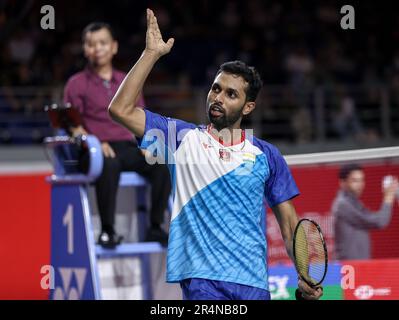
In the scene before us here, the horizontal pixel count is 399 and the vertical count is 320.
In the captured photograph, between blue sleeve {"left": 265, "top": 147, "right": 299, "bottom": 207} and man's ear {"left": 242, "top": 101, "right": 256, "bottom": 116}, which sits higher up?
man's ear {"left": 242, "top": 101, "right": 256, "bottom": 116}

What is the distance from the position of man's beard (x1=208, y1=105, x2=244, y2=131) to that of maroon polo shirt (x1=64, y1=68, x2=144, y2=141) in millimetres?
2632

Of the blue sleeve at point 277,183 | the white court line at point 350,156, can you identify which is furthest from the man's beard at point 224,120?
the white court line at point 350,156

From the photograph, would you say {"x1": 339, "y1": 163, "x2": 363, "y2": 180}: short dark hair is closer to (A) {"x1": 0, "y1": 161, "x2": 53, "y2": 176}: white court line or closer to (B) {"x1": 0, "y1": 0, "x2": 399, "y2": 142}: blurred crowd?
(A) {"x1": 0, "y1": 161, "x2": 53, "y2": 176}: white court line

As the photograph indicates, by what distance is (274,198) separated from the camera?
525cm

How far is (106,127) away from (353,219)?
2.53 m

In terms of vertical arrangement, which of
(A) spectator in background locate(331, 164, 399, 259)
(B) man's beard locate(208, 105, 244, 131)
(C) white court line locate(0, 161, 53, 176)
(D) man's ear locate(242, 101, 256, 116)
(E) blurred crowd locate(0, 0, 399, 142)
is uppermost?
(E) blurred crowd locate(0, 0, 399, 142)

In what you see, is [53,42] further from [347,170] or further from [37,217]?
[347,170]

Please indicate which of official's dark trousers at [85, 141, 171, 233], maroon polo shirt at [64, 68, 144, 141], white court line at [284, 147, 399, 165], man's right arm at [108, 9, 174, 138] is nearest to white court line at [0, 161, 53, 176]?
maroon polo shirt at [64, 68, 144, 141]

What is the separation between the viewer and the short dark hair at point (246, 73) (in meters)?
5.23

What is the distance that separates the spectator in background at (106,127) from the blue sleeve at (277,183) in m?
2.50

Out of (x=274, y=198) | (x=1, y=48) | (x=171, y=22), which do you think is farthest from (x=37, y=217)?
(x=274, y=198)

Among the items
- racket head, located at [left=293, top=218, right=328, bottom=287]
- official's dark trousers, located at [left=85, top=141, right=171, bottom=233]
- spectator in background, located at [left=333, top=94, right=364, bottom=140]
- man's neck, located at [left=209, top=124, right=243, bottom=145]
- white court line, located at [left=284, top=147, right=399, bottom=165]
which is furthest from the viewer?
spectator in background, located at [left=333, top=94, right=364, bottom=140]

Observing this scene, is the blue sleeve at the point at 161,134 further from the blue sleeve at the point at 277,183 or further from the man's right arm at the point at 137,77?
the blue sleeve at the point at 277,183

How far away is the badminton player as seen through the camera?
16.1ft
